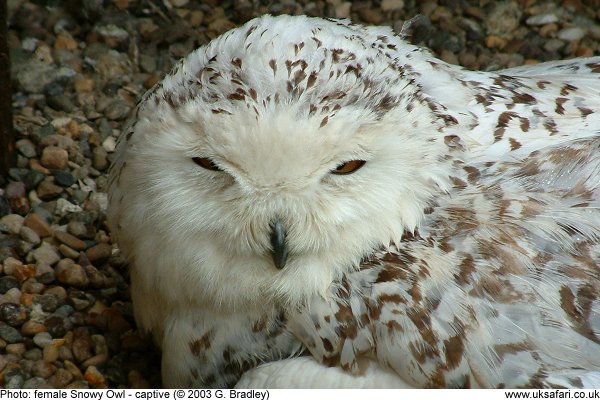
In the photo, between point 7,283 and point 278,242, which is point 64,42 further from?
point 278,242

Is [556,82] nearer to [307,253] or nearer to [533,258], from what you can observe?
[533,258]

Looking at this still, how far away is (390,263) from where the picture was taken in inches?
115

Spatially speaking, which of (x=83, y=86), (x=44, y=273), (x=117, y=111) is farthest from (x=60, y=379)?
(x=83, y=86)

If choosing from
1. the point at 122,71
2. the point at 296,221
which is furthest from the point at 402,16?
the point at 296,221

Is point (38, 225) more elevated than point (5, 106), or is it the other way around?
point (5, 106)

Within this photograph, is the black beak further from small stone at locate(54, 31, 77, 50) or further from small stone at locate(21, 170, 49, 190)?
small stone at locate(54, 31, 77, 50)

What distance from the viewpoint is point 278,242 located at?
2762 millimetres

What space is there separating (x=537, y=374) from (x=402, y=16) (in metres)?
2.80

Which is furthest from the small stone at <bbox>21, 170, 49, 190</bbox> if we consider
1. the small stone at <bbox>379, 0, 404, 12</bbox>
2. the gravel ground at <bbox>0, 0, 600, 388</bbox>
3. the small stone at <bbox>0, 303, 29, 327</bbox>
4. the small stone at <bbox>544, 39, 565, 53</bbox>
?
the small stone at <bbox>544, 39, 565, 53</bbox>

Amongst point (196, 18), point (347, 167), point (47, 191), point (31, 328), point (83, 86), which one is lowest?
point (31, 328)

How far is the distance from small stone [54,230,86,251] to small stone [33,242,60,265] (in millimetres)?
63

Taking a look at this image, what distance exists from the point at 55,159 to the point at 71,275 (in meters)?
0.68

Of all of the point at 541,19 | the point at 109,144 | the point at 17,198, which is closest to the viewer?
the point at 17,198

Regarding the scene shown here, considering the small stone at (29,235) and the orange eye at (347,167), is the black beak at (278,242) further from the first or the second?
the small stone at (29,235)
